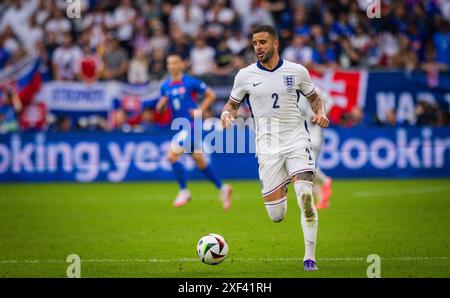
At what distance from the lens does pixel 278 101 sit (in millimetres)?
9477

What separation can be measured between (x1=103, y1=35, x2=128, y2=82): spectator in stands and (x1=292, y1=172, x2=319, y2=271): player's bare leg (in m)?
14.1

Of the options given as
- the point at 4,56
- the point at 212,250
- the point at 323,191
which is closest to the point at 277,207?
the point at 212,250

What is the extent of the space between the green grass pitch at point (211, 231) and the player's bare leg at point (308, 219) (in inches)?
6.6

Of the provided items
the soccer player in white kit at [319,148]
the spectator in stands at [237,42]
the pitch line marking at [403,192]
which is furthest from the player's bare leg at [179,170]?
the spectator in stands at [237,42]

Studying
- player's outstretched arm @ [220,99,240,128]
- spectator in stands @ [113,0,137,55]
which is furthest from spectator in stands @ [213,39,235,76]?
player's outstretched arm @ [220,99,240,128]

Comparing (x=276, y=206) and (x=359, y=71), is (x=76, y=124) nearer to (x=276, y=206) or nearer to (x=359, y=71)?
(x=359, y=71)

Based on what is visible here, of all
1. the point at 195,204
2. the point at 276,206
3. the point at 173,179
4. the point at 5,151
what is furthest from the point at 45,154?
the point at 276,206

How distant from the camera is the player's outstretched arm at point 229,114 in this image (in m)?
9.23

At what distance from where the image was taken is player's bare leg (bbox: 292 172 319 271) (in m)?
9.07

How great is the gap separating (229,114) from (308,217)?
1.43m

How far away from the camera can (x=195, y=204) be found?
16.9m

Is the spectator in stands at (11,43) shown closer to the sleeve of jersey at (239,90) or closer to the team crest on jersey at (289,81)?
the sleeve of jersey at (239,90)

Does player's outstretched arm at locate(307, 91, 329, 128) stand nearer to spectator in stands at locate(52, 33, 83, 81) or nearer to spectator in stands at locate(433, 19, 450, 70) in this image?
spectator in stands at locate(433, 19, 450, 70)

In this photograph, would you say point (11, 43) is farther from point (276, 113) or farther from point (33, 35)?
point (276, 113)
